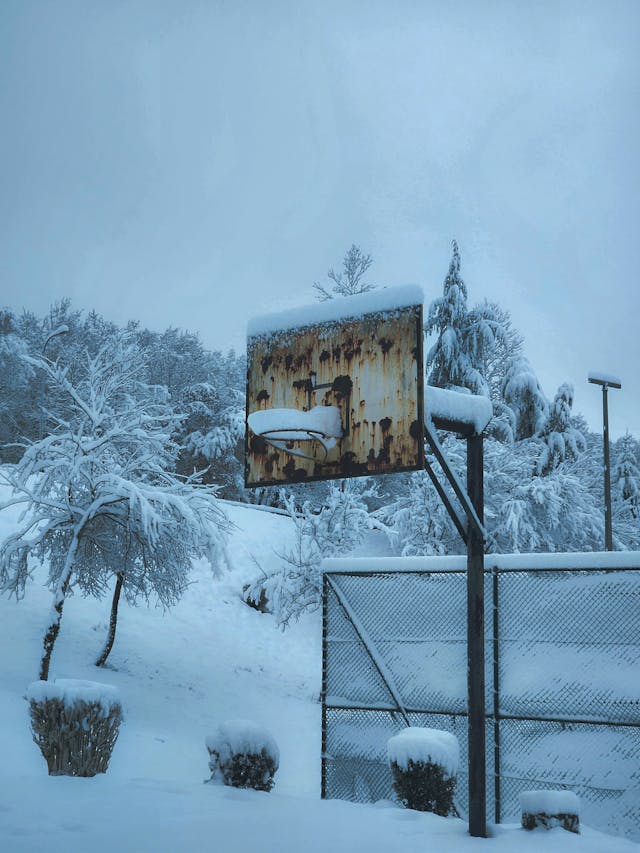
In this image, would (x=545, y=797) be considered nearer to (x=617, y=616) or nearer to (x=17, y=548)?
(x=617, y=616)

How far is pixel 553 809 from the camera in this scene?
24.8ft

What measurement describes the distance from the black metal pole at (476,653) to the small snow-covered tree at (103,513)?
766cm

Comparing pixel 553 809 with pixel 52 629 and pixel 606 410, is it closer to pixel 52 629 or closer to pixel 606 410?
pixel 52 629

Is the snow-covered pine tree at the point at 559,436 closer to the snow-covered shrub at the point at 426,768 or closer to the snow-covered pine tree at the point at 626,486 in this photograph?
the snow-covered pine tree at the point at 626,486

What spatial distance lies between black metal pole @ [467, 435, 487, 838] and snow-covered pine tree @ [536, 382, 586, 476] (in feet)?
82.9

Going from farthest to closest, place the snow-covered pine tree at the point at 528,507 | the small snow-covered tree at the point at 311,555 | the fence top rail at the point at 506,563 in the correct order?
the snow-covered pine tree at the point at 528,507
the small snow-covered tree at the point at 311,555
the fence top rail at the point at 506,563

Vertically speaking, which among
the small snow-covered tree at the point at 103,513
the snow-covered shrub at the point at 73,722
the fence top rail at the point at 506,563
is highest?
the small snow-covered tree at the point at 103,513

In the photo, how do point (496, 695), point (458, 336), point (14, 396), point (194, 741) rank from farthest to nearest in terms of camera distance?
1. point (14, 396)
2. point (458, 336)
3. point (194, 741)
4. point (496, 695)

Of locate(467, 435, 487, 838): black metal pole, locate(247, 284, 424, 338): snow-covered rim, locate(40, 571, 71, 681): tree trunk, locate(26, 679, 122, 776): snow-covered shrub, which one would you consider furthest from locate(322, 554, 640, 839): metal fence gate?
locate(40, 571, 71, 681): tree trunk

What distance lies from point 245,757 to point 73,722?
1689 mm

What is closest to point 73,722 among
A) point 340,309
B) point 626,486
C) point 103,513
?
point 340,309

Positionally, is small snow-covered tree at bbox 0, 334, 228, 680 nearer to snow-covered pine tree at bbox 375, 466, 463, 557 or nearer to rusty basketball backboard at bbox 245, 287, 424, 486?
rusty basketball backboard at bbox 245, 287, 424, 486

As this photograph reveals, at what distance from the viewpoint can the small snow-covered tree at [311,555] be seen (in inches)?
819

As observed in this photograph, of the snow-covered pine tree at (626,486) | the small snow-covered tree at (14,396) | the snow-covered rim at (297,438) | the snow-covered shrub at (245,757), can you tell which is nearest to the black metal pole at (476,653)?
the snow-covered rim at (297,438)
